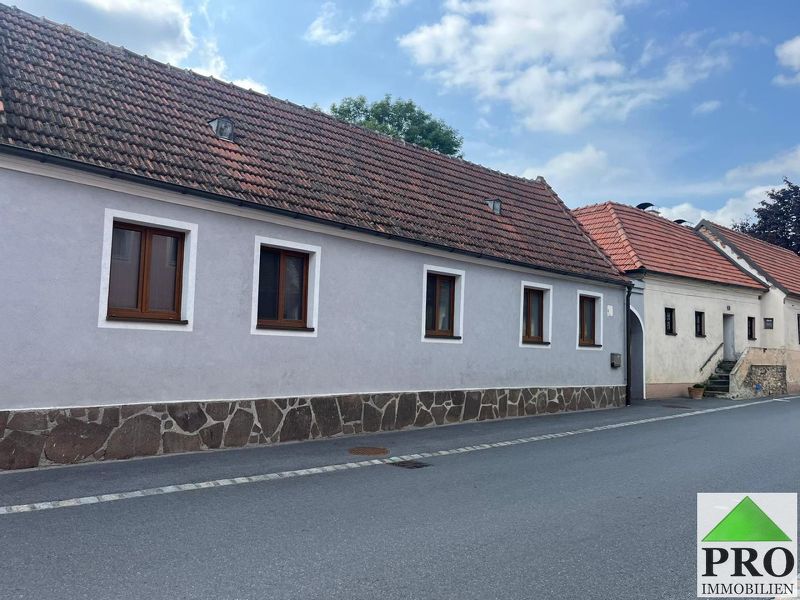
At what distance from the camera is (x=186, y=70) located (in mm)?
13375

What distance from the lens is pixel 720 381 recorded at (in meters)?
23.9

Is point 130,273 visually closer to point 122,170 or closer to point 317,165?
point 122,170

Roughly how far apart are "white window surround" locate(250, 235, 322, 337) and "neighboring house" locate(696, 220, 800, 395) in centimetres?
1797

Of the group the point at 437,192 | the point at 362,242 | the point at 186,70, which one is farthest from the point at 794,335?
the point at 186,70

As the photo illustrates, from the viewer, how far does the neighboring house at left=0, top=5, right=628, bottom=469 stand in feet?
28.5

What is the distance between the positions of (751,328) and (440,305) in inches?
728

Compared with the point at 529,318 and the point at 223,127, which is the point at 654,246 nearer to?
the point at 529,318

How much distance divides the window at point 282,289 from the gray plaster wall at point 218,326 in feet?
1.00

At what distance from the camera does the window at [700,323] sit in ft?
79.0

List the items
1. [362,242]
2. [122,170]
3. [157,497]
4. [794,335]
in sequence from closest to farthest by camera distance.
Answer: [157,497], [122,170], [362,242], [794,335]

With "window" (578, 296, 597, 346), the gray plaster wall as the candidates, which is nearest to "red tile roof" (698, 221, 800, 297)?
"window" (578, 296, 597, 346)

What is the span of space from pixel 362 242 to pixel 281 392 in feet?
10.7

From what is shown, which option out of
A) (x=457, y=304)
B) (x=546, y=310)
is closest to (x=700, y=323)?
(x=546, y=310)

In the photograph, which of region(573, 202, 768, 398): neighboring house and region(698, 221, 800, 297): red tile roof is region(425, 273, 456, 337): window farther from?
region(698, 221, 800, 297): red tile roof
